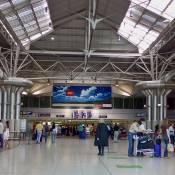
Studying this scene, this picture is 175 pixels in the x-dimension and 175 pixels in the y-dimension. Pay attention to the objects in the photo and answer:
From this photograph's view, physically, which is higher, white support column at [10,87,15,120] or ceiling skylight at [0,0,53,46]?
ceiling skylight at [0,0,53,46]

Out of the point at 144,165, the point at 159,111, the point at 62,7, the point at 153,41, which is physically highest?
the point at 62,7

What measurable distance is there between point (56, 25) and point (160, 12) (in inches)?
536

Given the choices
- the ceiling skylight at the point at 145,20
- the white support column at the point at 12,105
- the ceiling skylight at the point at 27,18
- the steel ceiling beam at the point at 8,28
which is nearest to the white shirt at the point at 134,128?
the ceiling skylight at the point at 145,20

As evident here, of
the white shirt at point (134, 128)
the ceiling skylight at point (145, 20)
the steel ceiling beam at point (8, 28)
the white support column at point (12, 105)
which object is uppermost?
the ceiling skylight at point (145, 20)

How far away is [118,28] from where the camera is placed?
136ft

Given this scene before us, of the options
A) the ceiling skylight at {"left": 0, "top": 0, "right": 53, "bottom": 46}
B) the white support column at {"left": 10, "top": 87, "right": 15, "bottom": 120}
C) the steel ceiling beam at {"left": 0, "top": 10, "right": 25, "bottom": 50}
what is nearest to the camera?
the steel ceiling beam at {"left": 0, "top": 10, "right": 25, "bottom": 50}

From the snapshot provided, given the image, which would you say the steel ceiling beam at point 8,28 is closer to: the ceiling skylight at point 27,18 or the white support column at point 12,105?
the ceiling skylight at point 27,18

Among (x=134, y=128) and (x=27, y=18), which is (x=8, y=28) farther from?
(x=134, y=128)

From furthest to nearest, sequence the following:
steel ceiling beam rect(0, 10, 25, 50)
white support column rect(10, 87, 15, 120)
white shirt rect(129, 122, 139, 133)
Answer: white support column rect(10, 87, 15, 120) < steel ceiling beam rect(0, 10, 25, 50) < white shirt rect(129, 122, 139, 133)

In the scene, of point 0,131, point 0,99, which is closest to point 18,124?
point 0,99

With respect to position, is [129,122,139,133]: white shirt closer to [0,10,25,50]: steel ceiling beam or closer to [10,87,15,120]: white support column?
[0,10,25,50]: steel ceiling beam

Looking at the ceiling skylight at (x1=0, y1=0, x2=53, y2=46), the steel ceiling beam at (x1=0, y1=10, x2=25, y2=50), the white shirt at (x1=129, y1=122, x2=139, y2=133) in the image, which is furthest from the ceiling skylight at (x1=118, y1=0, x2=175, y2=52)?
the white shirt at (x1=129, y1=122, x2=139, y2=133)

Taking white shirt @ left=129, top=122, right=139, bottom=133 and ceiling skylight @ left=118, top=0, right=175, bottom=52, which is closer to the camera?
white shirt @ left=129, top=122, right=139, bottom=133

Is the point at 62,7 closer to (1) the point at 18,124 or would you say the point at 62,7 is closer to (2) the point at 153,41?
(2) the point at 153,41
